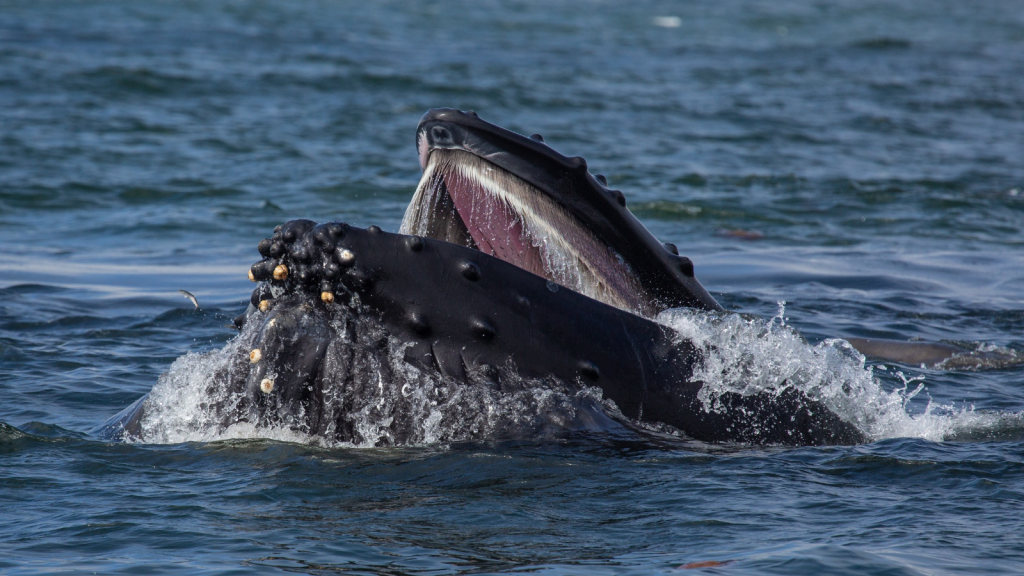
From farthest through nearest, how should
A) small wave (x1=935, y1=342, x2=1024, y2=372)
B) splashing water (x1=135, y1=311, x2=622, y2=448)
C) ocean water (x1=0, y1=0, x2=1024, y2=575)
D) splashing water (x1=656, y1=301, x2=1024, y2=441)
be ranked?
1. small wave (x1=935, y1=342, x2=1024, y2=372)
2. splashing water (x1=656, y1=301, x2=1024, y2=441)
3. splashing water (x1=135, y1=311, x2=622, y2=448)
4. ocean water (x1=0, y1=0, x2=1024, y2=575)

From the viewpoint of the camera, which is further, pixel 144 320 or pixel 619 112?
pixel 619 112

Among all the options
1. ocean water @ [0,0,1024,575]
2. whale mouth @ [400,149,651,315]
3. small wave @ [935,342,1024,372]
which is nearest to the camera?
ocean water @ [0,0,1024,575]

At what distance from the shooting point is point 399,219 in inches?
542

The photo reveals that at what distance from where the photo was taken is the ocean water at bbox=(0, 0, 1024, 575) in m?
4.39

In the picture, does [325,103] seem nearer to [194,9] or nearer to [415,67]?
[415,67]

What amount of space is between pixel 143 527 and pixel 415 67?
21.2m

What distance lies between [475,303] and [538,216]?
0.48 meters

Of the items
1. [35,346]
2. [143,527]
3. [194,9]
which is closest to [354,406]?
[143,527]

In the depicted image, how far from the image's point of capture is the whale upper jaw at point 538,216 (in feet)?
15.8

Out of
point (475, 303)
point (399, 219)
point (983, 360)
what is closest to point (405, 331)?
point (475, 303)

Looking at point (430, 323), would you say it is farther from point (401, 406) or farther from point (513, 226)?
point (513, 226)

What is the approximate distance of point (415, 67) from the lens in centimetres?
2500

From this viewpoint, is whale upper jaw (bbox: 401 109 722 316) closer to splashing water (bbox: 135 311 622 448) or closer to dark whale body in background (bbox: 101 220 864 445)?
dark whale body in background (bbox: 101 220 864 445)

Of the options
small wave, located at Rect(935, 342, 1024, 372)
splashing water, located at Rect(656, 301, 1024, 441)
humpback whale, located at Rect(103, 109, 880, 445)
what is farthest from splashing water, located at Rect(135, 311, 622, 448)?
small wave, located at Rect(935, 342, 1024, 372)
